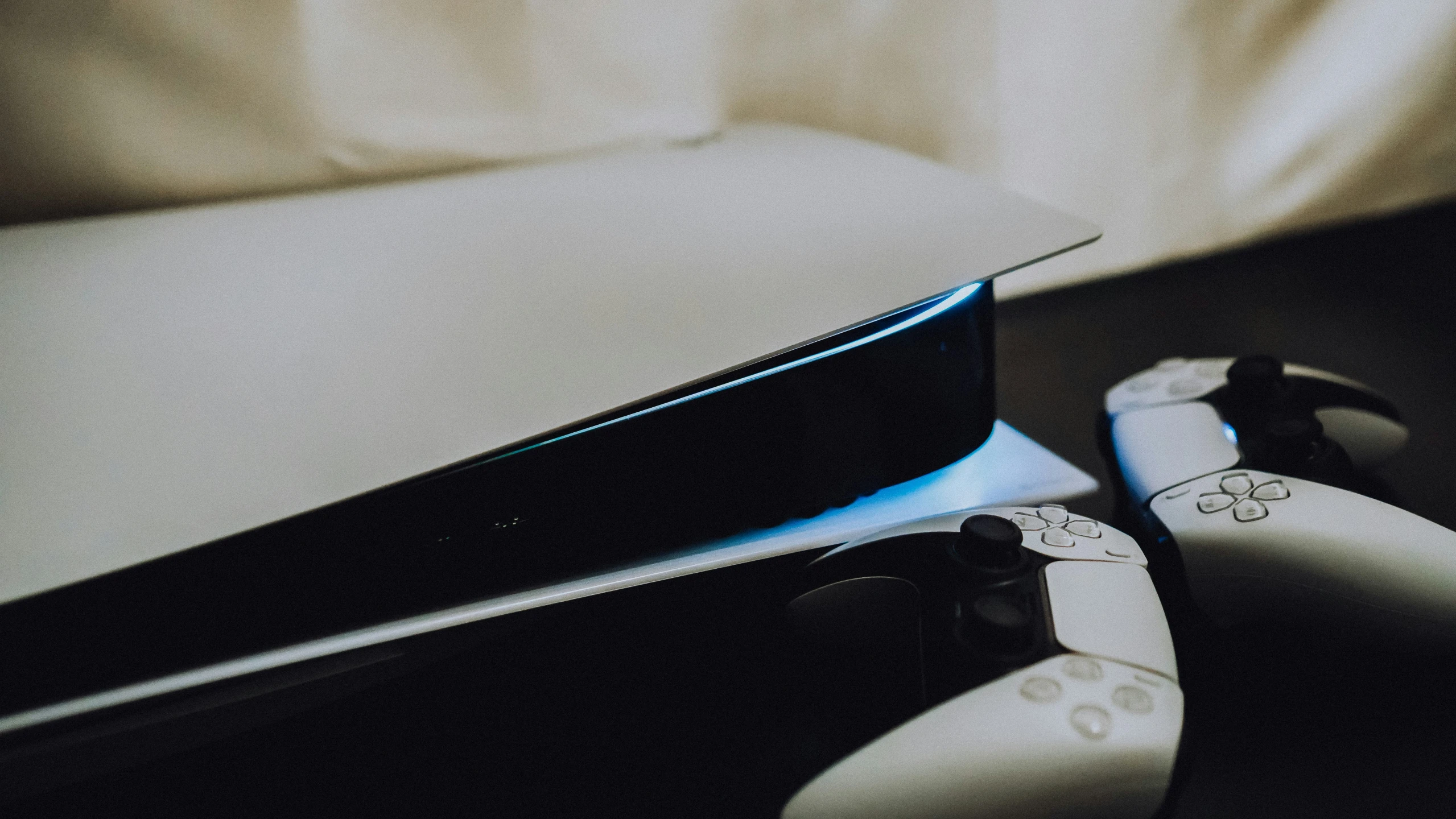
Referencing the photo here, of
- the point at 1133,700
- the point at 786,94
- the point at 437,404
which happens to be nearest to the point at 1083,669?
the point at 1133,700

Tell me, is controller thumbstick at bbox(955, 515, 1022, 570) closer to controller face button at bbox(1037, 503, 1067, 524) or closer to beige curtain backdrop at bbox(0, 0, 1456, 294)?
controller face button at bbox(1037, 503, 1067, 524)

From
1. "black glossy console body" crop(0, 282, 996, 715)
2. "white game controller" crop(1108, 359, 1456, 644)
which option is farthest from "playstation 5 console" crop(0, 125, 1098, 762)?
"white game controller" crop(1108, 359, 1456, 644)

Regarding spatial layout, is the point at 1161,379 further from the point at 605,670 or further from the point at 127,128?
the point at 127,128

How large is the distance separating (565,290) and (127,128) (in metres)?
0.39

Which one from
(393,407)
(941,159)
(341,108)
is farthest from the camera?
(941,159)

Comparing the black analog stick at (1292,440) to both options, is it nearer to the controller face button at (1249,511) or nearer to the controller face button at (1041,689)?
the controller face button at (1249,511)

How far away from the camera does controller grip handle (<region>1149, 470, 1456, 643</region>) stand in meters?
0.37

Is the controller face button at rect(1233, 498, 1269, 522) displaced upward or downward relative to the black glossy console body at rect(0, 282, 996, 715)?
downward

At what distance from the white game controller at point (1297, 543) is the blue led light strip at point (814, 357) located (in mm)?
139

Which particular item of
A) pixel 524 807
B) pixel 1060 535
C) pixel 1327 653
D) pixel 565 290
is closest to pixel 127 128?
pixel 565 290

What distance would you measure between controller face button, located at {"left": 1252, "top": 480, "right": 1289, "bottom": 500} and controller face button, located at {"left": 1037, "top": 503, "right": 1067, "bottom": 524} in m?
0.09

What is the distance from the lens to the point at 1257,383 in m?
0.49

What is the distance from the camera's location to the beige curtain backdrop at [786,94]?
575mm

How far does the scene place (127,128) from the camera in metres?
0.58
